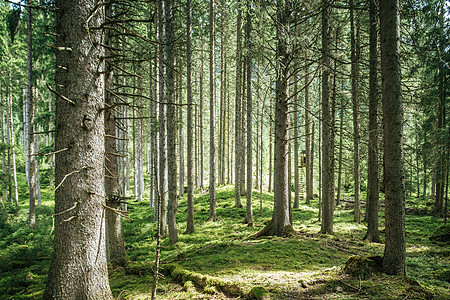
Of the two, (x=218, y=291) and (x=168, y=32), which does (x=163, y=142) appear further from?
(x=218, y=291)

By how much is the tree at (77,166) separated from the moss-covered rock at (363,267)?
4.16 meters

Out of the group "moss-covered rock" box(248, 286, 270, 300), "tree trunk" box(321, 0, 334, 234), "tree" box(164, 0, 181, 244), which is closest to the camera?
"moss-covered rock" box(248, 286, 270, 300)

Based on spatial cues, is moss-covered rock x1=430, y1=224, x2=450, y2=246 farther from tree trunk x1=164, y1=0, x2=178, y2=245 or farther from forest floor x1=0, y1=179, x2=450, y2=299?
tree trunk x1=164, y1=0, x2=178, y2=245

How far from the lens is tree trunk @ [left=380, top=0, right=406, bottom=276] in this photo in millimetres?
4199

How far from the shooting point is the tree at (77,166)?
280 centimetres

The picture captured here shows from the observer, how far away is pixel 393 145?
429 cm

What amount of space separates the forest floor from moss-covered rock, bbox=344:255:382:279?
72 millimetres

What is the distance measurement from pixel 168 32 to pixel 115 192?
21.3ft

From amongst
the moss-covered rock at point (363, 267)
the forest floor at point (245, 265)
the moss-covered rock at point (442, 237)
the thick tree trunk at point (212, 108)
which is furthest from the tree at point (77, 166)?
the moss-covered rock at point (442, 237)

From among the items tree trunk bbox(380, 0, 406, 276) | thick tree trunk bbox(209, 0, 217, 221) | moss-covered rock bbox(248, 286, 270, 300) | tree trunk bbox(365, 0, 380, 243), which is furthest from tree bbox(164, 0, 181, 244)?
tree trunk bbox(365, 0, 380, 243)

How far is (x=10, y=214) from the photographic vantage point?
559 inches

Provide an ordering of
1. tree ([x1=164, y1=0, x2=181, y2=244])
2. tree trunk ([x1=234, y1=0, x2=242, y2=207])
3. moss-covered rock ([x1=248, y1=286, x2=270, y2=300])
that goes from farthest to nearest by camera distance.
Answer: tree trunk ([x1=234, y1=0, x2=242, y2=207]), tree ([x1=164, y1=0, x2=181, y2=244]), moss-covered rock ([x1=248, y1=286, x2=270, y2=300])

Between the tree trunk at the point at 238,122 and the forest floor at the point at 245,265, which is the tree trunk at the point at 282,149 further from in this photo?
the tree trunk at the point at 238,122

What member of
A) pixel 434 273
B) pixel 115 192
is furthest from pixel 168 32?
pixel 434 273
